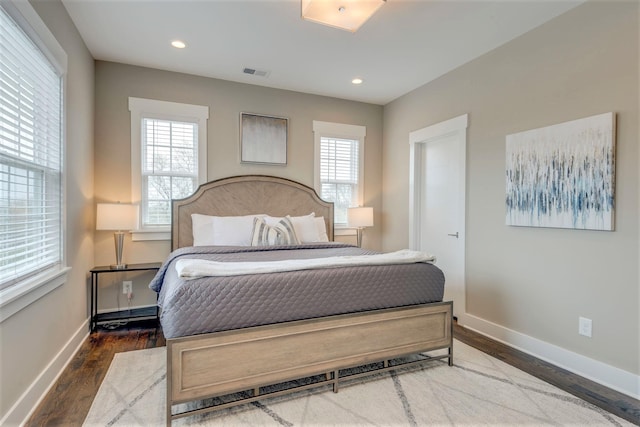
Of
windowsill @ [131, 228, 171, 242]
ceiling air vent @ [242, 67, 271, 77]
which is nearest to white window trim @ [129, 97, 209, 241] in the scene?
windowsill @ [131, 228, 171, 242]

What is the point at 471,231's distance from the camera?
3430 mm

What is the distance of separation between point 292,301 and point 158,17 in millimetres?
2495

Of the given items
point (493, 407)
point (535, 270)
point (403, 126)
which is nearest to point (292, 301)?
point (493, 407)

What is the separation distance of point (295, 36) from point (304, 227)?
1981 mm

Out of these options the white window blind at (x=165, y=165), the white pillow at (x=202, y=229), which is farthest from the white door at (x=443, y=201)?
the white window blind at (x=165, y=165)

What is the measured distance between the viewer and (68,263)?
264 centimetres

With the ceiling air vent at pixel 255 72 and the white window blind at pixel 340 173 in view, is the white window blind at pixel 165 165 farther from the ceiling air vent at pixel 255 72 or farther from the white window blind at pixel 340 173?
the white window blind at pixel 340 173

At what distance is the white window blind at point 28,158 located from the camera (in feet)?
5.71

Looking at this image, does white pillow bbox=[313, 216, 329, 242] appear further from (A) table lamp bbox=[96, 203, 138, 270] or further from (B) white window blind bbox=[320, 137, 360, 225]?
(A) table lamp bbox=[96, 203, 138, 270]

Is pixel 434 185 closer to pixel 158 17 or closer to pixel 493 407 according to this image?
pixel 493 407

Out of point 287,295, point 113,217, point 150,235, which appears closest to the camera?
point 287,295

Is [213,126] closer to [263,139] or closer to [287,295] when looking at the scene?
[263,139]

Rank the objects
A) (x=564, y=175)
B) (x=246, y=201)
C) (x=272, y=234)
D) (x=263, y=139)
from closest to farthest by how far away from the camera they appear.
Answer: (x=564, y=175) → (x=272, y=234) → (x=246, y=201) → (x=263, y=139)

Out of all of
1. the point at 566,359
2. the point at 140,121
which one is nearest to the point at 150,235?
the point at 140,121
